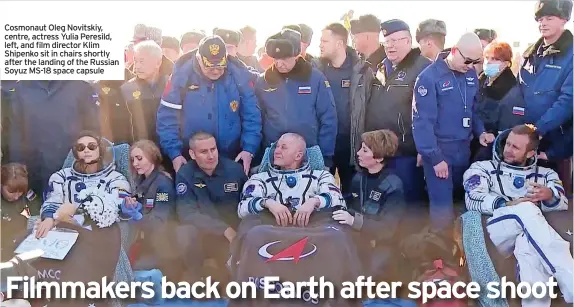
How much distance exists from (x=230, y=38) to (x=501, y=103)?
140 centimetres

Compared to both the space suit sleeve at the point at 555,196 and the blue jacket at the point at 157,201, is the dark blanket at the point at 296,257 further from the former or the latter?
the space suit sleeve at the point at 555,196

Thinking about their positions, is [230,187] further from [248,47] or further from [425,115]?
[425,115]

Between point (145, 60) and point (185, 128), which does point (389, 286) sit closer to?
point (185, 128)

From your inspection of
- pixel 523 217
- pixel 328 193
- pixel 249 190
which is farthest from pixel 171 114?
pixel 523 217

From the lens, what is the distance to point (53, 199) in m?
3.91

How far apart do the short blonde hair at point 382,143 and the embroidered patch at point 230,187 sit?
0.70 metres

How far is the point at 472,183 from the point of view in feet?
12.8

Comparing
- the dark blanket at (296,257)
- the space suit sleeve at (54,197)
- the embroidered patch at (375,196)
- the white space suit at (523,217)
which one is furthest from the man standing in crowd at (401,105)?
the space suit sleeve at (54,197)

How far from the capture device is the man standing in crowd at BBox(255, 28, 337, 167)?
3939 mm

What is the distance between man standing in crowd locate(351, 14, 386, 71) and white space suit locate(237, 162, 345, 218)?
0.67 meters

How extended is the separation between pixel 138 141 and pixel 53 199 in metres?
0.51

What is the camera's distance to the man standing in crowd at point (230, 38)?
3.86m

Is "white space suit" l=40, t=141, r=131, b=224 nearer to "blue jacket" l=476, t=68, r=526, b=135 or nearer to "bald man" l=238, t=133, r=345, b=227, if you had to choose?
"bald man" l=238, t=133, r=345, b=227

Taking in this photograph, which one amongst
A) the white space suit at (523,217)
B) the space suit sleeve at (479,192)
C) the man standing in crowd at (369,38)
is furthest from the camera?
the man standing in crowd at (369,38)
